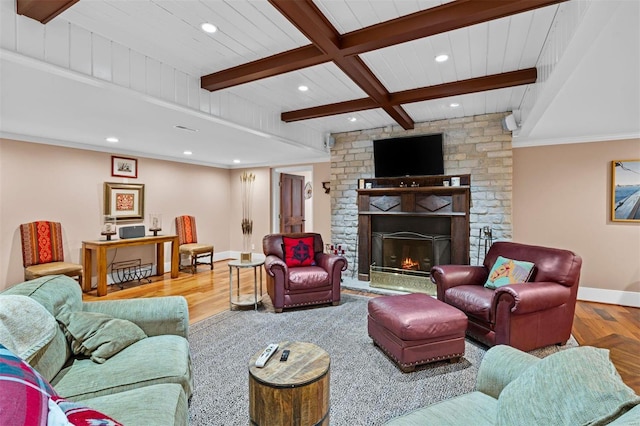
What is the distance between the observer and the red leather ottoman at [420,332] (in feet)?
7.79

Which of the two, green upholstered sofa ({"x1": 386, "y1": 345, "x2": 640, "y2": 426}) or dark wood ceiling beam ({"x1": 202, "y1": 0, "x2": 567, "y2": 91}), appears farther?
dark wood ceiling beam ({"x1": 202, "y1": 0, "x2": 567, "y2": 91})

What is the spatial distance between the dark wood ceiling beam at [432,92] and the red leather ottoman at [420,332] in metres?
2.18

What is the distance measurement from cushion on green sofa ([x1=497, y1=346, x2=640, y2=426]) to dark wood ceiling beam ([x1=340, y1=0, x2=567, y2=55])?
6.01 feet

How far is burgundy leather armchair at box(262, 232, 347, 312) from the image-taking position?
370 cm

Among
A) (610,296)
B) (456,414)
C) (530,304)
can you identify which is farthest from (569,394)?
(610,296)

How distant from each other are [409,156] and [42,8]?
13.9 ft

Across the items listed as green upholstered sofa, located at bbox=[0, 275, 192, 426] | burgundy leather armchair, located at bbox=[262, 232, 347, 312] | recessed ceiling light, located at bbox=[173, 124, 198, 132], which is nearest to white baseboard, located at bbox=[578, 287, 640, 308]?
burgundy leather armchair, located at bbox=[262, 232, 347, 312]

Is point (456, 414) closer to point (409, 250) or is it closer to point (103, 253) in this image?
point (409, 250)

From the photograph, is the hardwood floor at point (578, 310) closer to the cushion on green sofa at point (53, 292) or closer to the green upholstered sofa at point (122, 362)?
the green upholstered sofa at point (122, 362)

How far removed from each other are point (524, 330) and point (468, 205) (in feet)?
7.32

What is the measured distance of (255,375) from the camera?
1.53 metres

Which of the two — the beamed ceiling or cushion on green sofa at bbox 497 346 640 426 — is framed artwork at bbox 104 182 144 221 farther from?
cushion on green sofa at bbox 497 346 640 426

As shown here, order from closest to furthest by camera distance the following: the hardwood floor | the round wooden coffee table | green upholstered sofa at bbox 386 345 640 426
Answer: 1. green upholstered sofa at bbox 386 345 640 426
2. the round wooden coffee table
3. the hardwood floor

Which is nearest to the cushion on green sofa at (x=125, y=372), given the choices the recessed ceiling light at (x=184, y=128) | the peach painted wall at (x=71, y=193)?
the recessed ceiling light at (x=184, y=128)
